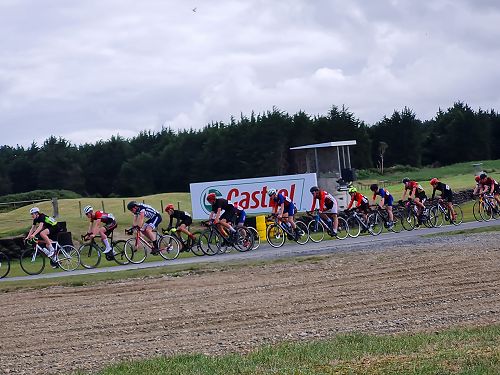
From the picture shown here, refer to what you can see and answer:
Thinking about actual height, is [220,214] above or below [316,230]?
above

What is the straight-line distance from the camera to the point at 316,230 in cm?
3184

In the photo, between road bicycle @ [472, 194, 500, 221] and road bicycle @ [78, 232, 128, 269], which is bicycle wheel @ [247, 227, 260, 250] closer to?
road bicycle @ [78, 232, 128, 269]

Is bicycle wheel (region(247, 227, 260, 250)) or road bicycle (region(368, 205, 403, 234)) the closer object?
bicycle wheel (region(247, 227, 260, 250))

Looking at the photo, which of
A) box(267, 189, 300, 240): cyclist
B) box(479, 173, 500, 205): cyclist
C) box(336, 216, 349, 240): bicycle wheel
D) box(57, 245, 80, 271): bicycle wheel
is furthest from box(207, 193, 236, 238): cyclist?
box(479, 173, 500, 205): cyclist

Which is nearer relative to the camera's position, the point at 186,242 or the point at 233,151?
the point at 186,242

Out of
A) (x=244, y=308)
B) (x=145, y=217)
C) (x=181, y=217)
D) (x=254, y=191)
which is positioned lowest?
(x=244, y=308)

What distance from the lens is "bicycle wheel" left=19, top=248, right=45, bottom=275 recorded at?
2723cm

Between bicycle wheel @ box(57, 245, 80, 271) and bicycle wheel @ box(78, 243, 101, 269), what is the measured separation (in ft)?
0.66

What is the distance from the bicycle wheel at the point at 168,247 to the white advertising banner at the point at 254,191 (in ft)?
39.6

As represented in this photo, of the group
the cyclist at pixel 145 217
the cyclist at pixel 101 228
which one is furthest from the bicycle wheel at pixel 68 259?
the cyclist at pixel 145 217

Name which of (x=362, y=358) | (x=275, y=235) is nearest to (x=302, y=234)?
(x=275, y=235)

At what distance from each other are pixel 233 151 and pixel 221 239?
53.0 meters

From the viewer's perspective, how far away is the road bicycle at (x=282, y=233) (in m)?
30.8

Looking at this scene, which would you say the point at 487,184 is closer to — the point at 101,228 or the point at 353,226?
the point at 353,226
